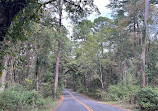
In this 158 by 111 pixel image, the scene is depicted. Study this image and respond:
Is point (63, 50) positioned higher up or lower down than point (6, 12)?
higher up

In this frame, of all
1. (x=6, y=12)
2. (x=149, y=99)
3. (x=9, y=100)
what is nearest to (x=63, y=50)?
(x=9, y=100)

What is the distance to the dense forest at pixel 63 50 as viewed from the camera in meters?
3.95

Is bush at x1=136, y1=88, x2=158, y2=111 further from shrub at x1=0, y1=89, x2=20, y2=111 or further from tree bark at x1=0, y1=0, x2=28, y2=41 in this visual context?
tree bark at x1=0, y1=0, x2=28, y2=41

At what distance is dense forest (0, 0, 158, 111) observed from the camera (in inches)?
156

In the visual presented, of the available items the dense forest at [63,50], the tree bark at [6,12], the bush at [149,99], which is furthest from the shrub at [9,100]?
→ the bush at [149,99]

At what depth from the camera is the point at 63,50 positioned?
28250 mm

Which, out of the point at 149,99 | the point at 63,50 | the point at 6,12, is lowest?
the point at 149,99

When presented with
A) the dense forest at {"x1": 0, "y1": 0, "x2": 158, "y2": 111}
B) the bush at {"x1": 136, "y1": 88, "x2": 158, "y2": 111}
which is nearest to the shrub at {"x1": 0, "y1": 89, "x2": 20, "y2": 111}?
the dense forest at {"x1": 0, "y1": 0, "x2": 158, "y2": 111}

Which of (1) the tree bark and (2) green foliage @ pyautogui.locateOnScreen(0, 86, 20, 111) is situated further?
(2) green foliage @ pyautogui.locateOnScreen(0, 86, 20, 111)

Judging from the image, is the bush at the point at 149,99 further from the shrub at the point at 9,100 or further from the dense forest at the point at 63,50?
the shrub at the point at 9,100

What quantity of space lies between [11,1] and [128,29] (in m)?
21.5

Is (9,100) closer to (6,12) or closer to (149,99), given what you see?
(6,12)

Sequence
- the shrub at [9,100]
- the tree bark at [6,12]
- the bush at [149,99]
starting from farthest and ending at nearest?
the bush at [149,99] < the shrub at [9,100] < the tree bark at [6,12]

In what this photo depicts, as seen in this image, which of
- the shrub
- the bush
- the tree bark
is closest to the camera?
the tree bark
